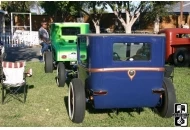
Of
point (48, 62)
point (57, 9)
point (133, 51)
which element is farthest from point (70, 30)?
point (57, 9)

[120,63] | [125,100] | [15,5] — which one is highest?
[15,5]

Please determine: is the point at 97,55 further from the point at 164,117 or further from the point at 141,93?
the point at 164,117

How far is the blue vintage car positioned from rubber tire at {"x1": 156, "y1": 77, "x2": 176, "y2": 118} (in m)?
0.21

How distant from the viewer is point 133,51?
18.5 feet

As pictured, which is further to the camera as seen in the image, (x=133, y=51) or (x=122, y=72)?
(x=133, y=51)

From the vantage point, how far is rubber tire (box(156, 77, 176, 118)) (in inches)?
231

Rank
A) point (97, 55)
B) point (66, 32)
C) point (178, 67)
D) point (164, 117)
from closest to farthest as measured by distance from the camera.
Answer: point (97, 55)
point (164, 117)
point (66, 32)
point (178, 67)

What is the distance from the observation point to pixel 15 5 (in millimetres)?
35594

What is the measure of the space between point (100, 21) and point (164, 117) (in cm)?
2993

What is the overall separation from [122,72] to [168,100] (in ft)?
3.44

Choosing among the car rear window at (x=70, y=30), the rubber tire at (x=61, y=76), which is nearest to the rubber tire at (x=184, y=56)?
the car rear window at (x=70, y=30)

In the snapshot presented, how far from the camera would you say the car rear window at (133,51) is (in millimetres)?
5559

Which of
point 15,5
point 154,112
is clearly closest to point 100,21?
point 15,5

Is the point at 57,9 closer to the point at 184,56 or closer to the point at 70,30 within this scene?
the point at 184,56
